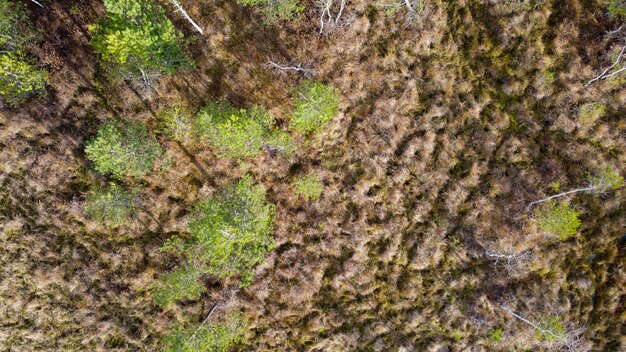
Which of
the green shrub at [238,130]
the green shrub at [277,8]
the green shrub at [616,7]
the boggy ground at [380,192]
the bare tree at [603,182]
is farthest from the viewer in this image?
the bare tree at [603,182]

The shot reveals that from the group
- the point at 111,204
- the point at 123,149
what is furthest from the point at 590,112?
the point at 111,204

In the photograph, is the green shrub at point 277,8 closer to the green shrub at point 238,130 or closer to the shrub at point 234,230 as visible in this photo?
the green shrub at point 238,130

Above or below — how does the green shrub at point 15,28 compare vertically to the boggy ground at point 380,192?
above

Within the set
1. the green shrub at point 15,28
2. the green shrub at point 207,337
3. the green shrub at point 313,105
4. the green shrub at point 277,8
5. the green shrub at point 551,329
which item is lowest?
the green shrub at point 551,329

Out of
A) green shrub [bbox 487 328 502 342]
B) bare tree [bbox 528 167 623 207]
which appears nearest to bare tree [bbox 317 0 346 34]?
bare tree [bbox 528 167 623 207]

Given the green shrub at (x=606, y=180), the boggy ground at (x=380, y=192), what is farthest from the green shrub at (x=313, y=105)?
the green shrub at (x=606, y=180)

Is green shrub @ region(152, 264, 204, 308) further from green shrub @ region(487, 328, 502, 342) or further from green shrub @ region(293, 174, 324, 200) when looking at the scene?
green shrub @ region(487, 328, 502, 342)
